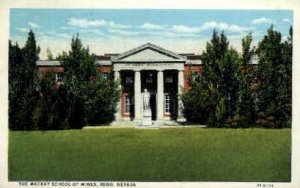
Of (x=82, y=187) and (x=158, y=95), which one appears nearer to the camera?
(x=82, y=187)

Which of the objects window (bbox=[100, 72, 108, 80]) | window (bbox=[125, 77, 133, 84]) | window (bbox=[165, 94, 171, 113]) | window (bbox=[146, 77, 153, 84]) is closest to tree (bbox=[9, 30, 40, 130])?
window (bbox=[100, 72, 108, 80])

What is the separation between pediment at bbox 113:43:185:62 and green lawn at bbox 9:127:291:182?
0.35m

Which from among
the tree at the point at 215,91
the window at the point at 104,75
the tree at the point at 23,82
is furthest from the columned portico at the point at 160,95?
the tree at the point at 23,82

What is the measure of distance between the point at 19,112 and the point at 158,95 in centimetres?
68

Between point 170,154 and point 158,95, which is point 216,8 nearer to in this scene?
point 158,95

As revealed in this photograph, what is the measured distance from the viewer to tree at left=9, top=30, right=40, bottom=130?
3.04 metres

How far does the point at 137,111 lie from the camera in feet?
10.4

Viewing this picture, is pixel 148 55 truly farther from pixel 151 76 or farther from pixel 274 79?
pixel 274 79

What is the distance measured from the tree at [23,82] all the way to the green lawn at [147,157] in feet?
0.23

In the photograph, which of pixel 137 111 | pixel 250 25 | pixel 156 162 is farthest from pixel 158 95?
pixel 250 25

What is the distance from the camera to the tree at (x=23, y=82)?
3.04 meters

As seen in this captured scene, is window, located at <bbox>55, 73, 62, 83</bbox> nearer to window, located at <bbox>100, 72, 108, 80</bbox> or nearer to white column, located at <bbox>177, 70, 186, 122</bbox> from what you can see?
window, located at <bbox>100, 72, 108, 80</bbox>

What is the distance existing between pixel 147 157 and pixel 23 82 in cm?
69

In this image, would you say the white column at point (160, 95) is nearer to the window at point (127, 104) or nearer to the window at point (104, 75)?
the window at point (127, 104)
